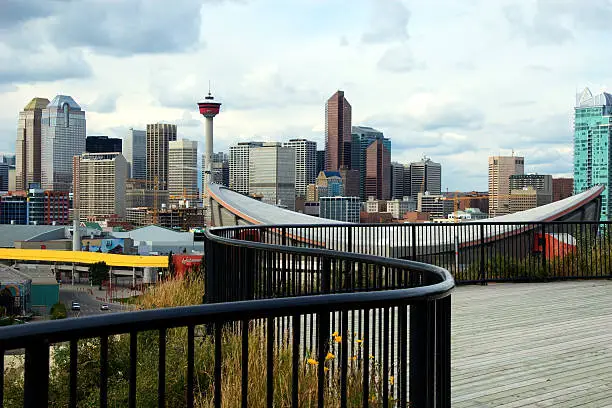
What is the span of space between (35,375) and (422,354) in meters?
2.18

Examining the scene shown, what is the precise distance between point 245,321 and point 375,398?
2.83m

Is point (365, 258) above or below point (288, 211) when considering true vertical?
above

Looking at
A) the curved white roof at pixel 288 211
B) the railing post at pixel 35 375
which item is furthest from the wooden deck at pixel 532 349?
the curved white roof at pixel 288 211

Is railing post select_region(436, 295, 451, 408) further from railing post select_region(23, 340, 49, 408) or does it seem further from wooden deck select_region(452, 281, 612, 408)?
railing post select_region(23, 340, 49, 408)

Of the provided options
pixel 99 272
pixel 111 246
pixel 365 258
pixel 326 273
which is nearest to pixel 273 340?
pixel 365 258

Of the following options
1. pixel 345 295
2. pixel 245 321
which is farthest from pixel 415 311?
pixel 245 321

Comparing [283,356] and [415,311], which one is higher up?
[415,311]

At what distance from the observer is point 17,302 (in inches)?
3880

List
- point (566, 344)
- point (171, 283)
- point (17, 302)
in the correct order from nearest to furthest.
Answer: point (566, 344) < point (171, 283) < point (17, 302)

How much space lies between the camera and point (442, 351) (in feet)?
14.4

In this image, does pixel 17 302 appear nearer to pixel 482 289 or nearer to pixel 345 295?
pixel 482 289

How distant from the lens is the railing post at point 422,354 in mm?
3969

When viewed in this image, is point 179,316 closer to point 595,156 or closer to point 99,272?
point 99,272

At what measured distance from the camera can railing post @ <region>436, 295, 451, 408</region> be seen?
14.0ft
